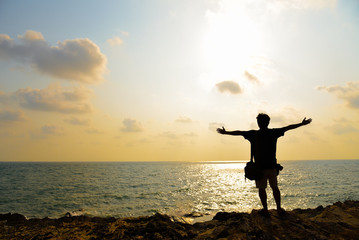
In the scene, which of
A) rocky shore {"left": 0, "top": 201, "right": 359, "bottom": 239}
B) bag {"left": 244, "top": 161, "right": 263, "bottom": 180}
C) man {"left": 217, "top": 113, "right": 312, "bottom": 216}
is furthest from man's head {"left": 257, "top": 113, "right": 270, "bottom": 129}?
rocky shore {"left": 0, "top": 201, "right": 359, "bottom": 239}

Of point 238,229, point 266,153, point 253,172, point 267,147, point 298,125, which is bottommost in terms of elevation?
point 238,229

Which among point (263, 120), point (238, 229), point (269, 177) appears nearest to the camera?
point (238, 229)

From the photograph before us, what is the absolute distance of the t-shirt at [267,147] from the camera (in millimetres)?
6043

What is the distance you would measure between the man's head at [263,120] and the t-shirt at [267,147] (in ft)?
0.49

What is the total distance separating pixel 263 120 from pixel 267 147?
0.84 meters

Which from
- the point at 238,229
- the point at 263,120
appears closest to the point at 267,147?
the point at 263,120

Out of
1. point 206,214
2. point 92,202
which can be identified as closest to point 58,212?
point 92,202

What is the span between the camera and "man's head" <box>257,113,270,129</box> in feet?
20.2

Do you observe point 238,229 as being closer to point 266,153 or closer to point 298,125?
point 266,153

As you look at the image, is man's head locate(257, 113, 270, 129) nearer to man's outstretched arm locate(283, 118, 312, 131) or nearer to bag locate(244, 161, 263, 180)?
man's outstretched arm locate(283, 118, 312, 131)

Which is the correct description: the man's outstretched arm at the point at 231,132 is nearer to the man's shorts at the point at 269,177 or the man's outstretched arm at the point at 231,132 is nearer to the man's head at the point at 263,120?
the man's head at the point at 263,120

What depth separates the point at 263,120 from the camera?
6.16 metres

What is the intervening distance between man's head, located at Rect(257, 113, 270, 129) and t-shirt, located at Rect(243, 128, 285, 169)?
0.49 ft

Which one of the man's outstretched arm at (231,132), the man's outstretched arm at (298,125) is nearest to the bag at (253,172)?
the man's outstretched arm at (231,132)
